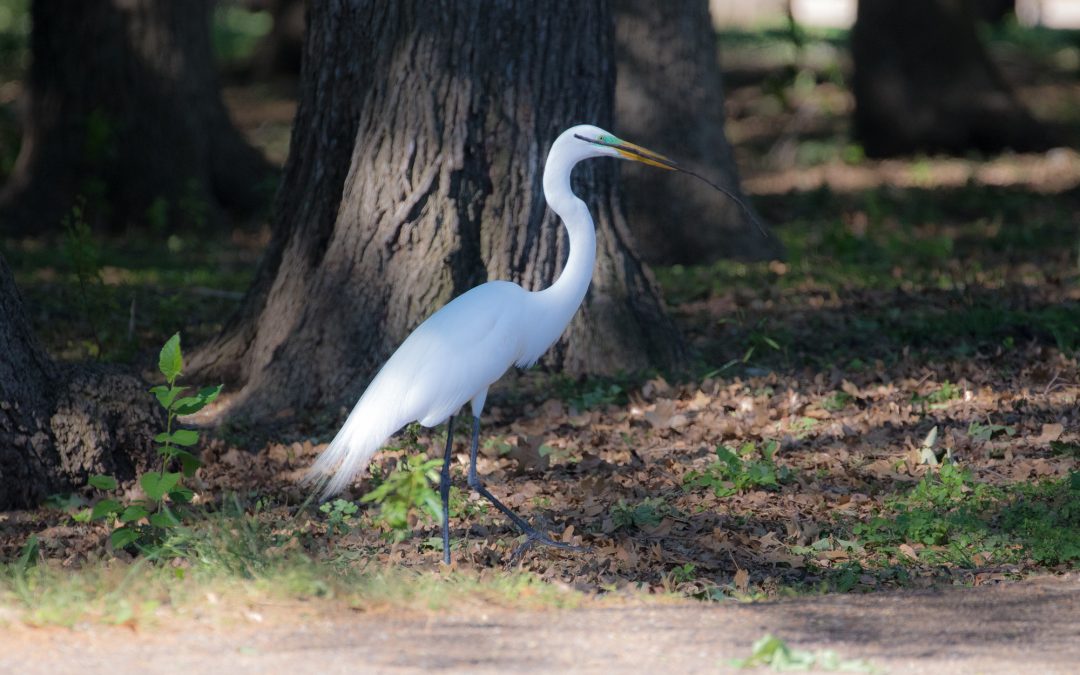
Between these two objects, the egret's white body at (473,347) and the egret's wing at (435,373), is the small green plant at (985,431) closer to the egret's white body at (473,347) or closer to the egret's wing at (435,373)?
the egret's white body at (473,347)

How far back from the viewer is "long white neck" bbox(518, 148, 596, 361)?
582 centimetres

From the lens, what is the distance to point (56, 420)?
6195mm

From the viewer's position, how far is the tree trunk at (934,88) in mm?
15227

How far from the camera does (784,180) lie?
1482 cm

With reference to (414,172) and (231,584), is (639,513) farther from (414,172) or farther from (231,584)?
(414,172)

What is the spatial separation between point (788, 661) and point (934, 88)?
12.7m

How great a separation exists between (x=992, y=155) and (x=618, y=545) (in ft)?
36.7

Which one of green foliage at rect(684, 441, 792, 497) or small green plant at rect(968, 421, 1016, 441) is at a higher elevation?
small green plant at rect(968, 421, 1016, 441)

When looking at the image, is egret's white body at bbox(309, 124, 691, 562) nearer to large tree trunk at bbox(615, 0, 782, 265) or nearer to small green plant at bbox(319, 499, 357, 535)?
small green plant at bbox(319, 499, 357, 535)

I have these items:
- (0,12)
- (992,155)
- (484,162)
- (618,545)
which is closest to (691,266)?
(484,162)

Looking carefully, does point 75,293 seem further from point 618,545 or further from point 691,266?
point 618,545

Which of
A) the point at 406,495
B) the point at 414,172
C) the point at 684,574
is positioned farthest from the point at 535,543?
the point at 414,172

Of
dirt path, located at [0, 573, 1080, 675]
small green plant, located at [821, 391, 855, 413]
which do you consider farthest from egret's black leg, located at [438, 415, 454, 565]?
small green plant, located at [821, 391, 855, 413]

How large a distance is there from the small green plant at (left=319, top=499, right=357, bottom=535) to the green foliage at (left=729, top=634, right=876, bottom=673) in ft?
7.62
